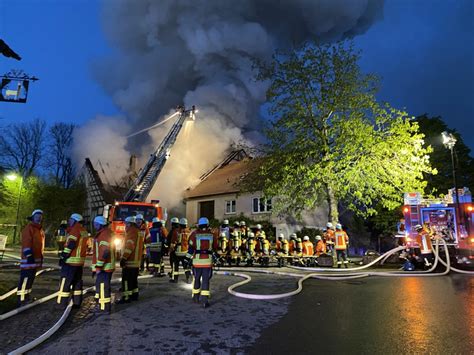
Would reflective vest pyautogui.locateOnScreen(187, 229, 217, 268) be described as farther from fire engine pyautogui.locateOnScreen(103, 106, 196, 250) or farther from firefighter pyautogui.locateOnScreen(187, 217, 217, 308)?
fire engine pyautogui.locateOnScreen(103, 106, 196, 250)

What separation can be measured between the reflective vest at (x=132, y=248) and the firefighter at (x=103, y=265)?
53 cm

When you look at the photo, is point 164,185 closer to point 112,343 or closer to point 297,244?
point 297,244

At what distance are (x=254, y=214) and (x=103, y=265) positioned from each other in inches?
716

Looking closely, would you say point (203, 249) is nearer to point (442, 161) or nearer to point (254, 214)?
point (254, 214)

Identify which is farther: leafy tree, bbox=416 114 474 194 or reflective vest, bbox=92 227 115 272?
leafy tree, bbox=416 114 474 194

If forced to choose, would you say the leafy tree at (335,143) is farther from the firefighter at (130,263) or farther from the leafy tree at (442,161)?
the leafy tree at (442,161)

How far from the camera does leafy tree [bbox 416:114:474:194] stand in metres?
27.9

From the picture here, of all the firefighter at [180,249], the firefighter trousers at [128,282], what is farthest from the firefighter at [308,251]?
the firefighter trousers at [128,282]

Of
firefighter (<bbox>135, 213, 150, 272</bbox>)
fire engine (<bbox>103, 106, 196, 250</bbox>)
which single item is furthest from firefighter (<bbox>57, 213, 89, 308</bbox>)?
fire engine (<bbox>103, 106, 196, 250</bbox>)

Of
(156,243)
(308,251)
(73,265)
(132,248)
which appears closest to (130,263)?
(132,248)

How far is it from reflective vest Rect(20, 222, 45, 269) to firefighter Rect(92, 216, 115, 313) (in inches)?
50.2

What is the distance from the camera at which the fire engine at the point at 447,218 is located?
12.3 metres

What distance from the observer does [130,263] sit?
21.4ft

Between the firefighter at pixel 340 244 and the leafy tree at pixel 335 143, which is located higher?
the leafy tree at pixel 335 143
